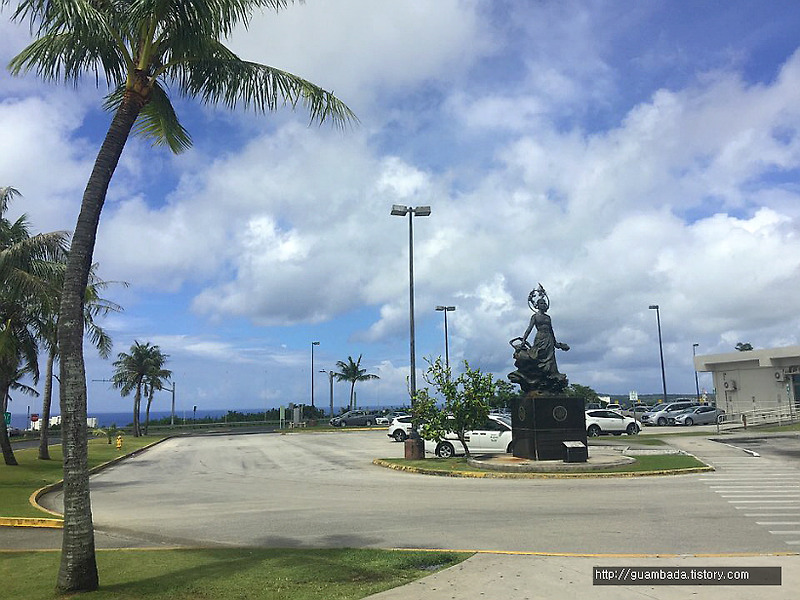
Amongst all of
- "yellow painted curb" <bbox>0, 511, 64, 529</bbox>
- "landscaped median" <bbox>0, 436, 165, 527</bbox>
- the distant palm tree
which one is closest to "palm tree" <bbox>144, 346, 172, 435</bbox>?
the distant palm tree

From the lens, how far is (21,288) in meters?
21.0

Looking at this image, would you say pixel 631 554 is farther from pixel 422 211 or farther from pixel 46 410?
pixel 46 410

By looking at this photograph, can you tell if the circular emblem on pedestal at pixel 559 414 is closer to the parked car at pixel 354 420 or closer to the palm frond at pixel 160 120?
the palm frond at pixel 160 120

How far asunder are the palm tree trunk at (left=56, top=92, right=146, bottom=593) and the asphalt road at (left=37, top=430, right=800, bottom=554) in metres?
A: 3.34

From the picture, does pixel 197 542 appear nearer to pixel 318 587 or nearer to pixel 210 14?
pixel 318 587

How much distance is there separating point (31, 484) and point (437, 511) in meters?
13.7

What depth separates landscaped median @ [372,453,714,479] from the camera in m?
19.0

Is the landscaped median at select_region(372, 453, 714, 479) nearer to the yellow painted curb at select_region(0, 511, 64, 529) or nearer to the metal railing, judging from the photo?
the yellow painted curb at select_region(0, 511, 64, 529)

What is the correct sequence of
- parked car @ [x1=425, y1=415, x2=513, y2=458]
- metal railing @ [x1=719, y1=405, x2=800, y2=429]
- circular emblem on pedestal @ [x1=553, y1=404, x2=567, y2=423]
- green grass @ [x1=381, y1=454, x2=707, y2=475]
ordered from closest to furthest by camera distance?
green grass @ [x1=381, y1=454, x2=707, y2=475] < circular emblem on pedestal @ [x1=553, y1=404, x2=567, y2=423] < parked car @ [x1=425, y1=415, x2=513, y2=458] < metal railing @ [x1=719, y1=405, x2=800, y2=429]

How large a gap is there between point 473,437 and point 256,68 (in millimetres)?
18664

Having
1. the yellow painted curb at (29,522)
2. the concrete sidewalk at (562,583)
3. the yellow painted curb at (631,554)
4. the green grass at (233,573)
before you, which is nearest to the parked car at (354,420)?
the yellow painted curb at (29,522)

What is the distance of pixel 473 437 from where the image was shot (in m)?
25.8

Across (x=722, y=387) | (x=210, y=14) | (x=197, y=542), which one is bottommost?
(x=197, y=542)

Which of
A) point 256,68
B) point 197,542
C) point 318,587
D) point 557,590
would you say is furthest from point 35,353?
point 557,590
